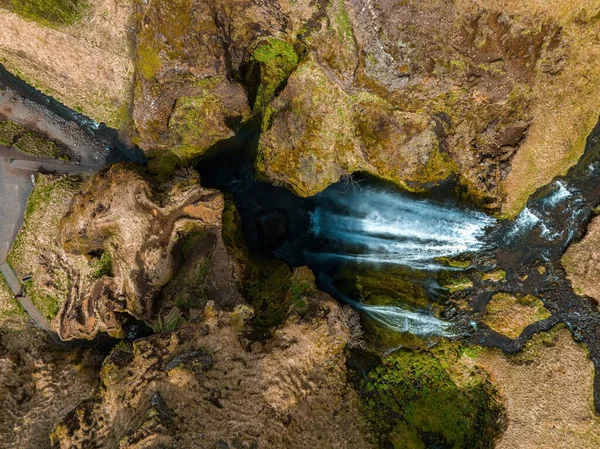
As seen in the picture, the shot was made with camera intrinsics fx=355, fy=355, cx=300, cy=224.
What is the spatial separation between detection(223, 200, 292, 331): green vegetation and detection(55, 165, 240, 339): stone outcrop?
61cm

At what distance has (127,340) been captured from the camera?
1310 centimetres

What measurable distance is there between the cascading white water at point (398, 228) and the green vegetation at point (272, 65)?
4.56 m

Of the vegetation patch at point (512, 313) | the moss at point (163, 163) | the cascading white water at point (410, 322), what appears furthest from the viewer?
the moss at point (163, 163)

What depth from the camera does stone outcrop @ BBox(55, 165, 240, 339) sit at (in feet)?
37.8

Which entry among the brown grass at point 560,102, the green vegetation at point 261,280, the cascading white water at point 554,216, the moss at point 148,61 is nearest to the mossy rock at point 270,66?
the moss at point 148,61

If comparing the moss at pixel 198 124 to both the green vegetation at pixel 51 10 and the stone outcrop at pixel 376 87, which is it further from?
the green vegetation at pixel 51 10

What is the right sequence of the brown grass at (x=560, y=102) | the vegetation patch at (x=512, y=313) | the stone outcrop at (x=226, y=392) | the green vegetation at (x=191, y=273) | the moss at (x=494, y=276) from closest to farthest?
1. the stone outcrop at (x=226, y=392)
2. the brown grass at (x=560, y=102)
3. the green vegetation at (x=191, y=273)
4. the vegetation patch at (x=512, y=313)
5. the moss at (x=494, y=276)

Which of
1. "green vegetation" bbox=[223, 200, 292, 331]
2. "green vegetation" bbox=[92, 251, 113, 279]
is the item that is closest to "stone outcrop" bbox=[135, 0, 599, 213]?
"green vegetation" bbox=[223, 200, 292, 331]

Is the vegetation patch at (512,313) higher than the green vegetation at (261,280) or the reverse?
higher

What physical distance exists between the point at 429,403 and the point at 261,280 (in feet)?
22.7

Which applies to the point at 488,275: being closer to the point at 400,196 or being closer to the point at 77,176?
the point at 400,196

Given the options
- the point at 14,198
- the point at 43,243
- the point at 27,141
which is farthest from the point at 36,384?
the point at 27,141

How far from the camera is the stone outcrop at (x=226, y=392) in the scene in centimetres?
906

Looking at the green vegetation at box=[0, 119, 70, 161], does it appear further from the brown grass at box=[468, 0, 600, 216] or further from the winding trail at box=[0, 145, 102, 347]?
the brown grass at box=[468, 0, 600, 216]
